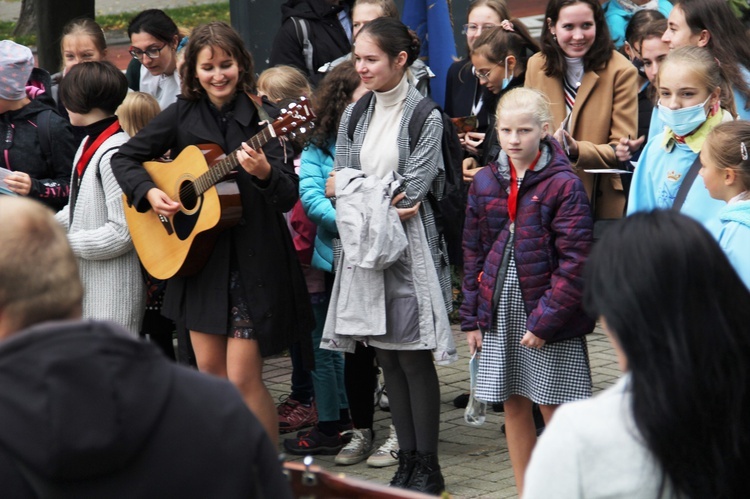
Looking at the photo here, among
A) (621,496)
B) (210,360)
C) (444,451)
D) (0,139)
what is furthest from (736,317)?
(0,139)

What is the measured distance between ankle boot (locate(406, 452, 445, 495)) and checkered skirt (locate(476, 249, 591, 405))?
0.63 metres

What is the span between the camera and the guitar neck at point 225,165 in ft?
16.5

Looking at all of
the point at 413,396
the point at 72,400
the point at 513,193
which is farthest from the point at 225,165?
the point at 72,400

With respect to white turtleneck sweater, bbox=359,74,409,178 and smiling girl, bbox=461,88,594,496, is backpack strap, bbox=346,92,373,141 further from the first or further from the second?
smiling girl, bbox=461,88,594,496

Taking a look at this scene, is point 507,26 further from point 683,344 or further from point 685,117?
point 683,344

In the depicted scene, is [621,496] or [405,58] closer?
[621,496]

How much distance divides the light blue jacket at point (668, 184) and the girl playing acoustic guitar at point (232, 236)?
156 centimetres

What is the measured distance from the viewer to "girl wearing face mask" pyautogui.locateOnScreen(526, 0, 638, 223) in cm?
593

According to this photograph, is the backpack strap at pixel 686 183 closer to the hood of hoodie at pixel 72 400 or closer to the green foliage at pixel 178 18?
the hood of hoodie at pixel 72 400

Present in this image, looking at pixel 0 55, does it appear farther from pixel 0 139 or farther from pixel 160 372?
pixel 160 372

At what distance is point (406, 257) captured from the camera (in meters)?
5.33

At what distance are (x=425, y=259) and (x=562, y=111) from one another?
133cm

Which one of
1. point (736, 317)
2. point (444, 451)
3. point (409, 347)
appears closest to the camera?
point (736, 317)

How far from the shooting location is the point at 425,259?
17.5 ft
